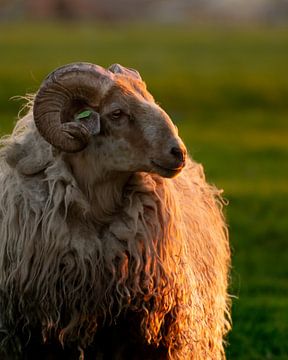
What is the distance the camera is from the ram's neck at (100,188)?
750 cm

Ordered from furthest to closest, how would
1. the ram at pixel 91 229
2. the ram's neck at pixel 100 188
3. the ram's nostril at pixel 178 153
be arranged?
the ram's neck at pixel 100 188, the ram at pixel 91 229, the ram's nostril at pixel 178 153

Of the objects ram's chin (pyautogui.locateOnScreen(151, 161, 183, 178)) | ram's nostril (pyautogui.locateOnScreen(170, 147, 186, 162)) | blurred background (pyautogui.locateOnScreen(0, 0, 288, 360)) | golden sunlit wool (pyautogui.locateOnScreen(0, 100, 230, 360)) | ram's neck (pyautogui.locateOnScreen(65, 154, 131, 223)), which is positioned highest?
ram's nostril (pyautogui.locateOnScreen(170, 147, 186, 162))

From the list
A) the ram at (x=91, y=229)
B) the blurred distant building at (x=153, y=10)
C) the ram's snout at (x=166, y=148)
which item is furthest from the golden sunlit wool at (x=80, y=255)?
the blurred distant building at (x=153, y=10)

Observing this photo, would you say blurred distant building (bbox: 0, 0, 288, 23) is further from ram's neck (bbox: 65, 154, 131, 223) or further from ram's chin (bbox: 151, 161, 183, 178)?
ram's chin (bbox: 151, 161, 183, 178)

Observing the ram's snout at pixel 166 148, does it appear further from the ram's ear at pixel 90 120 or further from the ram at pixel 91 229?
the ram's ear at pixel 90 120

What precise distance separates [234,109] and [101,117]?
25825mm

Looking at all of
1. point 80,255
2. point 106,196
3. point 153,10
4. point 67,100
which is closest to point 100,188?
point 106,196

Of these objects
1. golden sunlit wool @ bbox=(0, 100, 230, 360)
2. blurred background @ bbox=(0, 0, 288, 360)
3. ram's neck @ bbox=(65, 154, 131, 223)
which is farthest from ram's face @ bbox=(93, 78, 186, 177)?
blurred background @ bbox=(0, 0, 288, 360)

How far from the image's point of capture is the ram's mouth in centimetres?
719

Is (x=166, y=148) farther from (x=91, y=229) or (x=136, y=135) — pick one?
(x=91, y=229)

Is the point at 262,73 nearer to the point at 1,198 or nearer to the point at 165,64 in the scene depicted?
the point at 165,64

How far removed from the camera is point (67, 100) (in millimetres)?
7445

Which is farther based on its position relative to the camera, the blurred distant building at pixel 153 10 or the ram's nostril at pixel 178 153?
the blurred distant building at pixel 153 10

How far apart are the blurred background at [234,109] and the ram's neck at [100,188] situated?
11.2 ft
